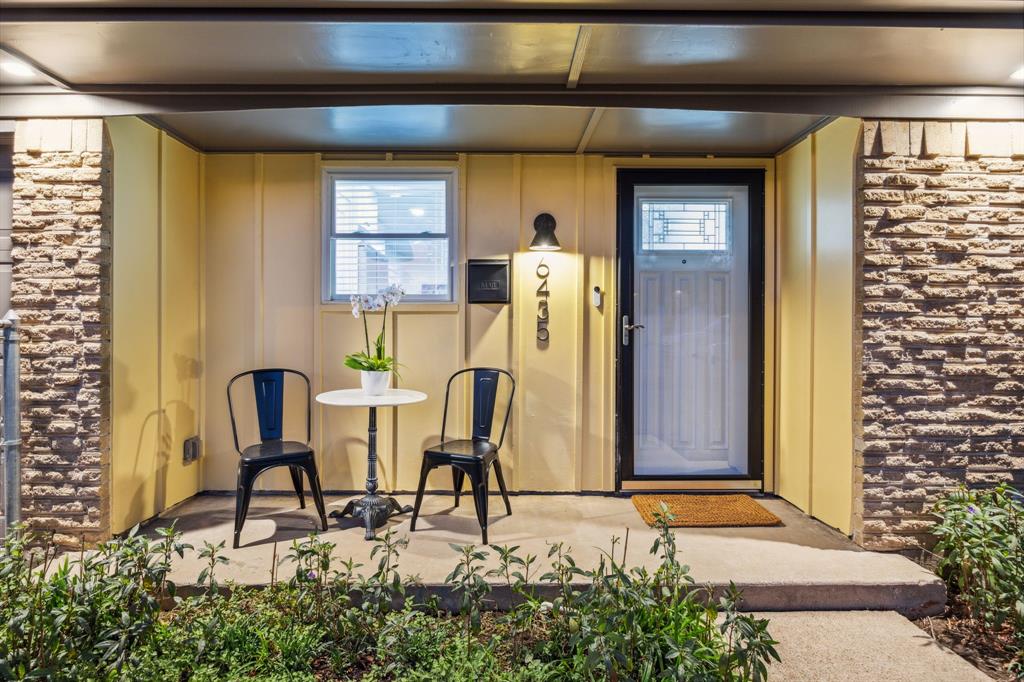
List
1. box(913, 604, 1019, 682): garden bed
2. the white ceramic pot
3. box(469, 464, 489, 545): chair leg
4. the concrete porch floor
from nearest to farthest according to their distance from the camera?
box(913, 604, 1019, 682): garden bed
the concrete porch floor
box(469, 464, 489, 545): chair leg
the white ceramic pot

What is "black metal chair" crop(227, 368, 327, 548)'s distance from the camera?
10.1ft

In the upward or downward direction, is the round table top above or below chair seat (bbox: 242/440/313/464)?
above

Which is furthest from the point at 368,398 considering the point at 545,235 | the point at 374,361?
the point at 545,235

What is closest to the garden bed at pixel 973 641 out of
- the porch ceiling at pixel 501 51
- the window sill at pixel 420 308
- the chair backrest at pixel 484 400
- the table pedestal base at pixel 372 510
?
the chair backrest at pixel 484 400

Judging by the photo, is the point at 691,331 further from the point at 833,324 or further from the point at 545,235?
the point at 545,235

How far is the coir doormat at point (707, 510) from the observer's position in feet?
11.3

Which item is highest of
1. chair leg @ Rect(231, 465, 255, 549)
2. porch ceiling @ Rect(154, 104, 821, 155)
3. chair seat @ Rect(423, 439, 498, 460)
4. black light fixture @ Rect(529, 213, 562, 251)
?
porch ceiling @ Rect(154, 104, 821, 155)

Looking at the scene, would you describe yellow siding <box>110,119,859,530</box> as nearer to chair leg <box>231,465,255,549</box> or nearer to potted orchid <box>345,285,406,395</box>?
potted orchid <box>345,285,406,395</box>

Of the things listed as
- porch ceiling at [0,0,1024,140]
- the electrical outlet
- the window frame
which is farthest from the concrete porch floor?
porch ceiling at [0,0,1024,140]

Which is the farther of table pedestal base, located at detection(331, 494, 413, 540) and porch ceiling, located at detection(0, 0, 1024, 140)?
table pedestal base, located at detection(331, 494, 413, 540)

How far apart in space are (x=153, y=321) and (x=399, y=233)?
1.58 m

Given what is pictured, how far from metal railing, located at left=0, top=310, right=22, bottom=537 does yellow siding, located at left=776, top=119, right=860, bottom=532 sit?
13.9 ft

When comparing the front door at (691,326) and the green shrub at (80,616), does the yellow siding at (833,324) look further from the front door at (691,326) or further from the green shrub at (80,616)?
the green shrub at (80,616)

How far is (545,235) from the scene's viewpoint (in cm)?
392
